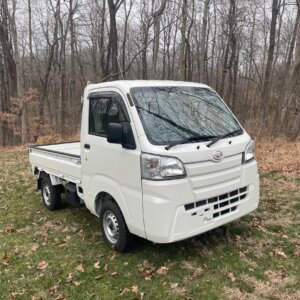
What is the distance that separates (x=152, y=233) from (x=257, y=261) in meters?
1.48

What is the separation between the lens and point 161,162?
383 cm

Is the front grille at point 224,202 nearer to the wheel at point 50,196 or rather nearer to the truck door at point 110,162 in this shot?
the truck door at point 110,162

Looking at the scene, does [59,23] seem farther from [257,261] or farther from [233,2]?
[257,261]

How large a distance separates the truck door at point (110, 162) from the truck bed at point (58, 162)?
40 centimetres

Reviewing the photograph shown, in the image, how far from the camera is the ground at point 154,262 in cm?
387

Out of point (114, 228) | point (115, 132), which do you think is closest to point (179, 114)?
point (115, 132)

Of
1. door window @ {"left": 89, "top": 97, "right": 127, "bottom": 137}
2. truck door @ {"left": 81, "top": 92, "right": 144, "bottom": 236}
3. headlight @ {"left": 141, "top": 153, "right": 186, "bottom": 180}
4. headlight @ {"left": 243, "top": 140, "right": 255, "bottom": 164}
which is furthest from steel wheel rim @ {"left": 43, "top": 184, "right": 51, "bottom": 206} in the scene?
headlight @ {"left": 243, "top": 140, "right": 255, "bottom": 164}

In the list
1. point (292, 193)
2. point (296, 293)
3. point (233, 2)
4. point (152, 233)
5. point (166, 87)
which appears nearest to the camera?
point (296, 293)

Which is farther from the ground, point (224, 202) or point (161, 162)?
point (161, 162)

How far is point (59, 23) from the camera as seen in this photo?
28.3 meters

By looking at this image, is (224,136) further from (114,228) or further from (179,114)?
(114,228)

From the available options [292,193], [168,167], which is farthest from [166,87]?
[292,193]

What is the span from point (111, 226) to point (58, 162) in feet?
6.38

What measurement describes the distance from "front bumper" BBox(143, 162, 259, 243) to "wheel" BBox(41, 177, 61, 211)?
3.42 metres
